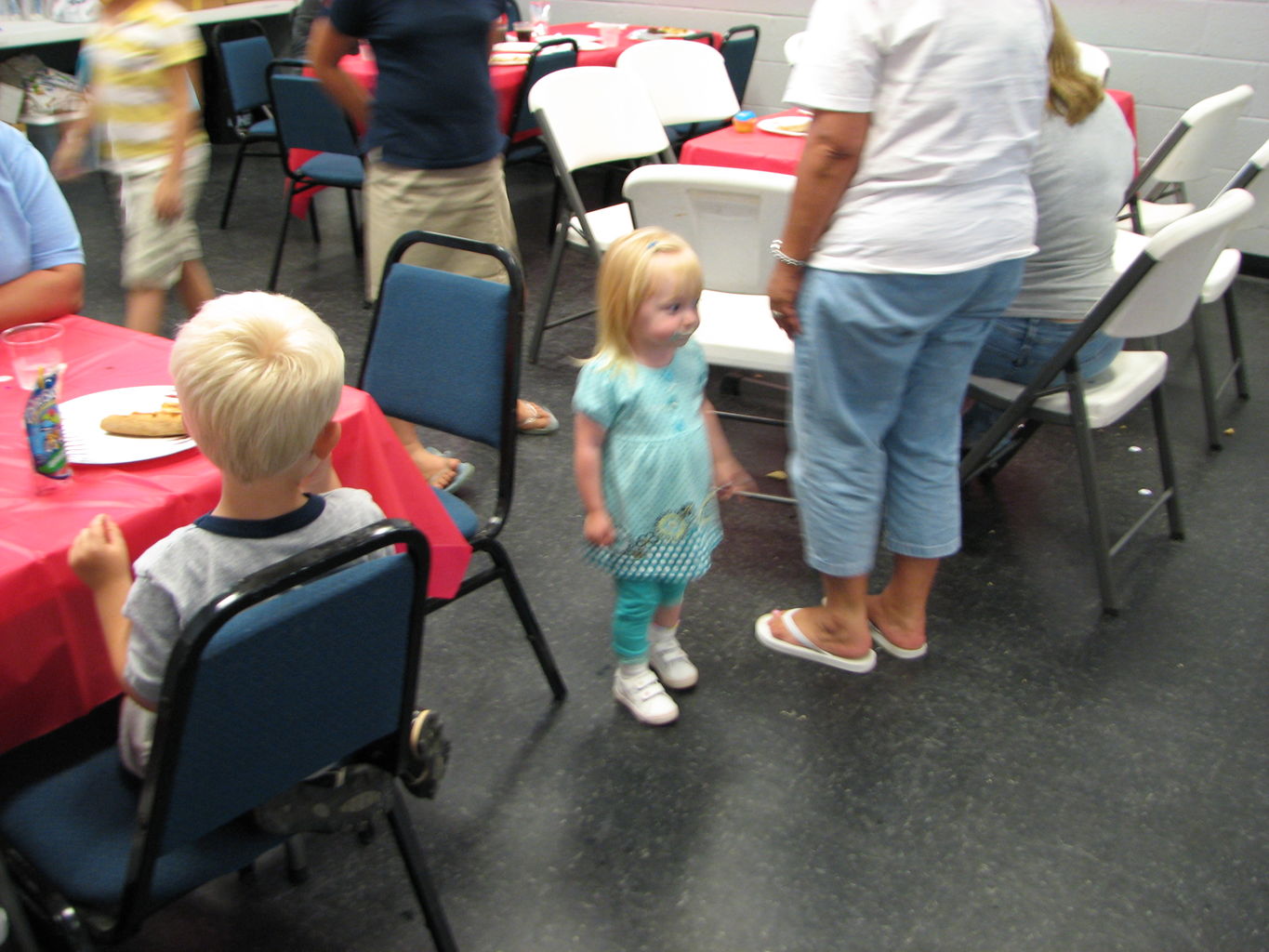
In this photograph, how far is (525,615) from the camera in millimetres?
1787

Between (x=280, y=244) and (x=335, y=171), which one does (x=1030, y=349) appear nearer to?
(x=335, y=171)

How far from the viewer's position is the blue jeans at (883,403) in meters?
1.62

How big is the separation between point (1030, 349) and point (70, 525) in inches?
68.8

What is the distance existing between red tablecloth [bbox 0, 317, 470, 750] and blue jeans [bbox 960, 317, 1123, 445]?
1265mm

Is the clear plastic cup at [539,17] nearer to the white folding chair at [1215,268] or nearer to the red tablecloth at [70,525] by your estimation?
the white folding chair at [1215,268]

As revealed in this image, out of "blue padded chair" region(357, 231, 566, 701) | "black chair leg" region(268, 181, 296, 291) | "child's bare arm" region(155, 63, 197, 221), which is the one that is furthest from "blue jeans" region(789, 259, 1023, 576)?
"black chair leg" region(268, 181, 296, 291)

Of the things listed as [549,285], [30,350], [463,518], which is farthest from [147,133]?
[463,518]

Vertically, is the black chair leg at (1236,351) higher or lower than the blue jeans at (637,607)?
lower

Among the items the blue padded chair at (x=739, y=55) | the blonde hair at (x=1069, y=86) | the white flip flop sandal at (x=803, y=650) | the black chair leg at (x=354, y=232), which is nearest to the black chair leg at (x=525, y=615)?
the white flip flop sandal at (x=803, y=650)

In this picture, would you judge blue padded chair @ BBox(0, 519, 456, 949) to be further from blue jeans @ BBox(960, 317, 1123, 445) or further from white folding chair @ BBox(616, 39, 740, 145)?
white folding chair @ BBox(616, 39, 740, 145)

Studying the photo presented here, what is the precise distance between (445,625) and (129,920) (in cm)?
109

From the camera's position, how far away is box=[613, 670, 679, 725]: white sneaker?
5.97 feet

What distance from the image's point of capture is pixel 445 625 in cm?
207

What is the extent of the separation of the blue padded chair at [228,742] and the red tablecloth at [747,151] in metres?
1.87
